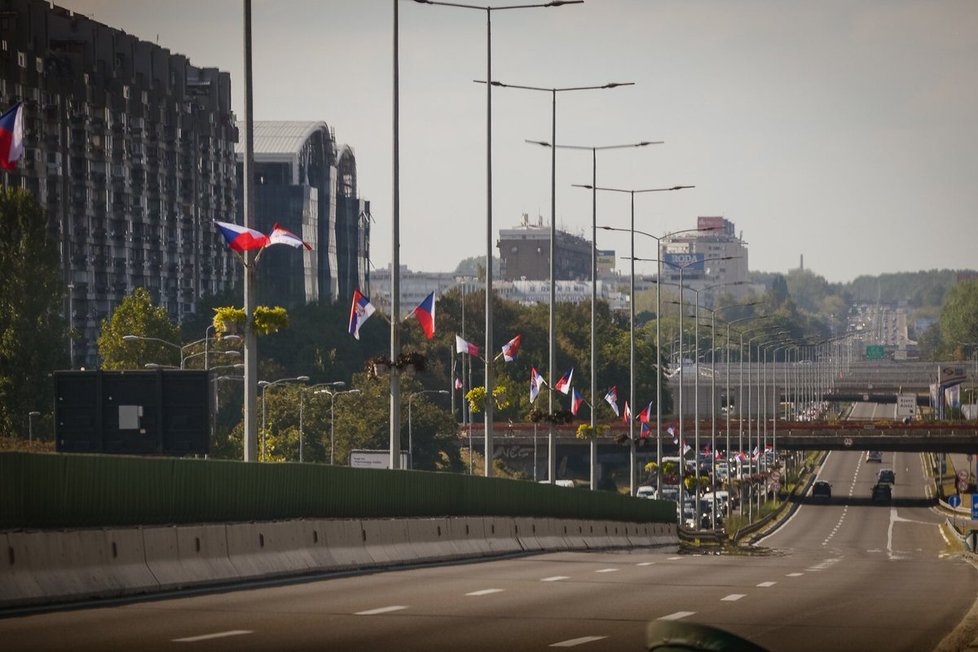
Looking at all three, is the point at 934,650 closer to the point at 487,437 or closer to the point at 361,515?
the point at 361,515

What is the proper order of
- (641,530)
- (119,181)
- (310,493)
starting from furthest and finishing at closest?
(119,181), (641,530), (310,493)

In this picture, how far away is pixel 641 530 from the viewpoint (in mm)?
81938

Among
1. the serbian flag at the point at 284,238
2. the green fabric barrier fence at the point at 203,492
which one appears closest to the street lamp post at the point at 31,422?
the green fabric barrier fence at the point at 203,492

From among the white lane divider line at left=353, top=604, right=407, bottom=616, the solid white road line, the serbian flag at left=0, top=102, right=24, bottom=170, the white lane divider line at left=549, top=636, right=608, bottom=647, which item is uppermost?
the serbian flag at left=0, top=102, right=24, bottom=170

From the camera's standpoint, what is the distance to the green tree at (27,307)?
113500 mm

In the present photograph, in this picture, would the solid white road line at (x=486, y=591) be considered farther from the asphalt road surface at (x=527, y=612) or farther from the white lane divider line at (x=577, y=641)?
the white lane divider line at (x=577, y=641)

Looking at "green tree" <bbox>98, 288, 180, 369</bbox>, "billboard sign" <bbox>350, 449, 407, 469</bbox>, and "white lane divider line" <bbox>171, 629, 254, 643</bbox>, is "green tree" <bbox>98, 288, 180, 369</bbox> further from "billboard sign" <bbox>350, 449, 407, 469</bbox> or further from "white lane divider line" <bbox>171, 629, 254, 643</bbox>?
"white lane divider line" <bbox>171, 629, 254, 643</bbox>

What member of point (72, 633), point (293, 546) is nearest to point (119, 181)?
point (293, 546)

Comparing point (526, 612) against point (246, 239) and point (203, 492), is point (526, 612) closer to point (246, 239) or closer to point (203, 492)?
point (203, 492)

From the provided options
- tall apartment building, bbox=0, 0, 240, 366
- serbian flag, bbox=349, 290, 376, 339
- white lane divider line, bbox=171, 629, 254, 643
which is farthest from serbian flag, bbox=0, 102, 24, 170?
tall apartment building, bbox=0, 0, 240, 366

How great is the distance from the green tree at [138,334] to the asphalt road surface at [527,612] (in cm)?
8284

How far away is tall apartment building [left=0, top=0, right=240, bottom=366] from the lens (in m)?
155

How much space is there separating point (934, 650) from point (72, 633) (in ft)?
29.9

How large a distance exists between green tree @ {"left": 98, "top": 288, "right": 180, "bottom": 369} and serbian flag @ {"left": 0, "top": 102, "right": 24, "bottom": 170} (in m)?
87.0
